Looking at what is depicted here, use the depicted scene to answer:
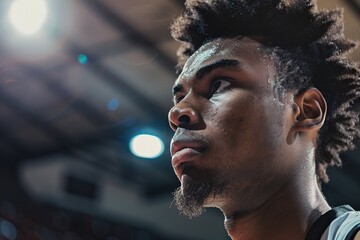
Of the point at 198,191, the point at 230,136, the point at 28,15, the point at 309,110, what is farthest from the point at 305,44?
the point at 28,15

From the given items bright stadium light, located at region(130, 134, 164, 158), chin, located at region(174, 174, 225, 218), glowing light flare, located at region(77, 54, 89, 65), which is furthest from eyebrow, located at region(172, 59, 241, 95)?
bright stadium light, located at region(130, 134, 164, 158)

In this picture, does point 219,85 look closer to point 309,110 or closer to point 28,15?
point 309,110

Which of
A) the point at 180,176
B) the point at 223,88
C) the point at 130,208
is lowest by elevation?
the point at 180,176

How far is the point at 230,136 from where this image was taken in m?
1.40

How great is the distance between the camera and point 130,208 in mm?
8438

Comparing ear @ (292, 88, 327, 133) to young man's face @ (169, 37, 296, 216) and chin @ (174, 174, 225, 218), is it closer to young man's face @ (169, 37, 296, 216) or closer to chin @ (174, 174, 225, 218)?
young man's face @ (169, 37, 296, 216)

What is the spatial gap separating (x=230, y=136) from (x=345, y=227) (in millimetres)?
297

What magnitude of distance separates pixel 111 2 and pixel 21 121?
2.55 m

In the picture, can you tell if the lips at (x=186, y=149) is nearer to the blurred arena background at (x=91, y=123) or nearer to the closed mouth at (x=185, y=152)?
the closed mouth at (x=185, y=152)

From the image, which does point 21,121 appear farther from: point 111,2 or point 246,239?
point 246,239

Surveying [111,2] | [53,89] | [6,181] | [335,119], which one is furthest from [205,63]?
[6,181]

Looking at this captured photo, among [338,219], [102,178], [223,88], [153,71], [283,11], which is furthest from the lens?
[102,178]

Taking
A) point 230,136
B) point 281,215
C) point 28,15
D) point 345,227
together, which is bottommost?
point 345,227

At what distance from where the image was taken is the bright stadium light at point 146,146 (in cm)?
715
